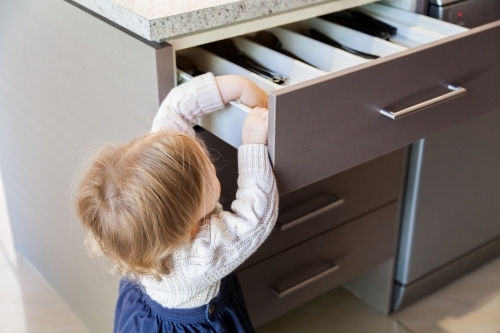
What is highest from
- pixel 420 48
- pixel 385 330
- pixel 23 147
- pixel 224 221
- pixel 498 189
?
pixel 420 48

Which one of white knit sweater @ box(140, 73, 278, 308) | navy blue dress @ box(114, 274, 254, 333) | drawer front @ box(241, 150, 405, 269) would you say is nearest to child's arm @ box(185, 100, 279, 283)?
white knit sweater @ box(140, 73, 278, 308)

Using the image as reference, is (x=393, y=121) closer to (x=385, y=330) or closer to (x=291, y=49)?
(x=291, y=49)

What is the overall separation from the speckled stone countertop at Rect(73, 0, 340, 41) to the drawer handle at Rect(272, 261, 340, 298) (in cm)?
55

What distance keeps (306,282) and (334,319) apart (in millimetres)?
319

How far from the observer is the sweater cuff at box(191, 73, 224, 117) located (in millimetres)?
937

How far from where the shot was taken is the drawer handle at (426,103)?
93 centimetres

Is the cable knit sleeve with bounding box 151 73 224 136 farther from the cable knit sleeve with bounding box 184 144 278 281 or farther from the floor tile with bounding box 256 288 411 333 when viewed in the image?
the floor tile with bounding box 256 288 411 333

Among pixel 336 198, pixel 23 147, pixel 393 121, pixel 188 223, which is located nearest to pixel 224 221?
pixel 188 223

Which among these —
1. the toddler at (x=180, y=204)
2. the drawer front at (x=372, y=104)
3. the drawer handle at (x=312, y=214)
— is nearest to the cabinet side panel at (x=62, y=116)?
the toddler at (x=180, y=204)

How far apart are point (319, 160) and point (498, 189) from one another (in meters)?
0.84

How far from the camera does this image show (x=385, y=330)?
156cm

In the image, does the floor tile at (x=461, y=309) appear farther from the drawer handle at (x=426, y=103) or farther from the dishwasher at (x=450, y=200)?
the drawer handle at (x=426, y=103)

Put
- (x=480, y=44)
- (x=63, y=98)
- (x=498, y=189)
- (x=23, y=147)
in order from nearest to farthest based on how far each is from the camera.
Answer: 1. (x=480, y=44)
2. (x=63, y=98)
3. (x=23, y=147)
4. (x=498, y=189)

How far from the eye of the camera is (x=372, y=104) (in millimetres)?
917
